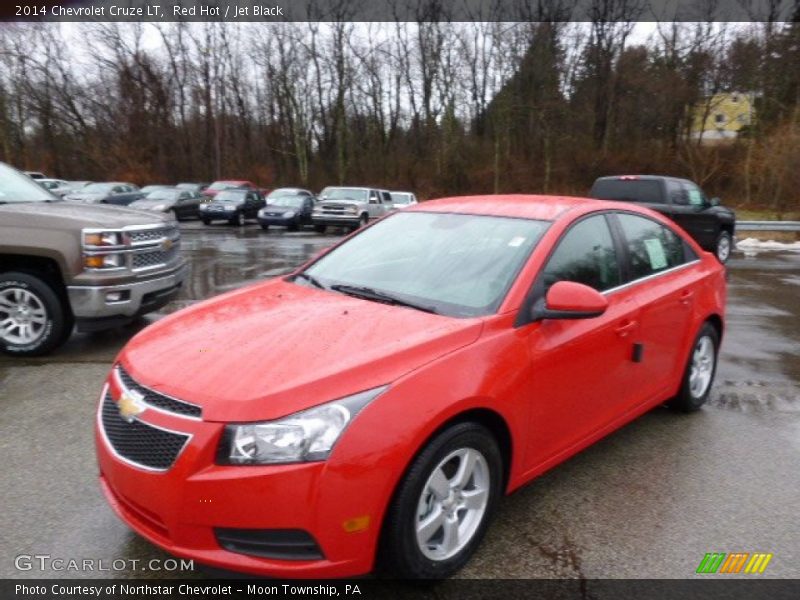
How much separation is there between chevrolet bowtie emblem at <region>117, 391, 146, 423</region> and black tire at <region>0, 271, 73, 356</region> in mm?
3564

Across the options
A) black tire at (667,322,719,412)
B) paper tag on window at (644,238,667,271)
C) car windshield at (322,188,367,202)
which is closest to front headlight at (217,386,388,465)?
paper tag on window at (644,238,667,271)

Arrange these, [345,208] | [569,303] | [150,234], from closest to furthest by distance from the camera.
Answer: [569,303] → [150,234] → [345,208]

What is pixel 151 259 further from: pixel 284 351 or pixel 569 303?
pixel 569 303

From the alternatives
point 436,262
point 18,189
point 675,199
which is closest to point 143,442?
point 436,262

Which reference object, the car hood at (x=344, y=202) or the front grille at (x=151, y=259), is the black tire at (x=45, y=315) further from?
the car hood at (x=344, y=202)

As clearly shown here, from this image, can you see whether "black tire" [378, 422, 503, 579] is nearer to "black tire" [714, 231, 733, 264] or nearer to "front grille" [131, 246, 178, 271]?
"front grille" [131, 246, 178, 271]

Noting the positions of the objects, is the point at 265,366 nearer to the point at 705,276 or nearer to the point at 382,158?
the point at 705,276

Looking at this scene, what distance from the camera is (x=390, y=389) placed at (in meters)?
2.29

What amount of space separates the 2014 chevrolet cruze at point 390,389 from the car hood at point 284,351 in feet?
0.03

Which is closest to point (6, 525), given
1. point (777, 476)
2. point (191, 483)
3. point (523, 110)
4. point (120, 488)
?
point (120, 488)

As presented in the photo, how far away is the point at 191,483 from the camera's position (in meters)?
2.15

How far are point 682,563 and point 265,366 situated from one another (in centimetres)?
208

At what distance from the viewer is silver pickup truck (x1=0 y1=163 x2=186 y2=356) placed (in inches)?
212

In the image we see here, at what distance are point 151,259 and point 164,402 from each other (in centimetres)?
402
